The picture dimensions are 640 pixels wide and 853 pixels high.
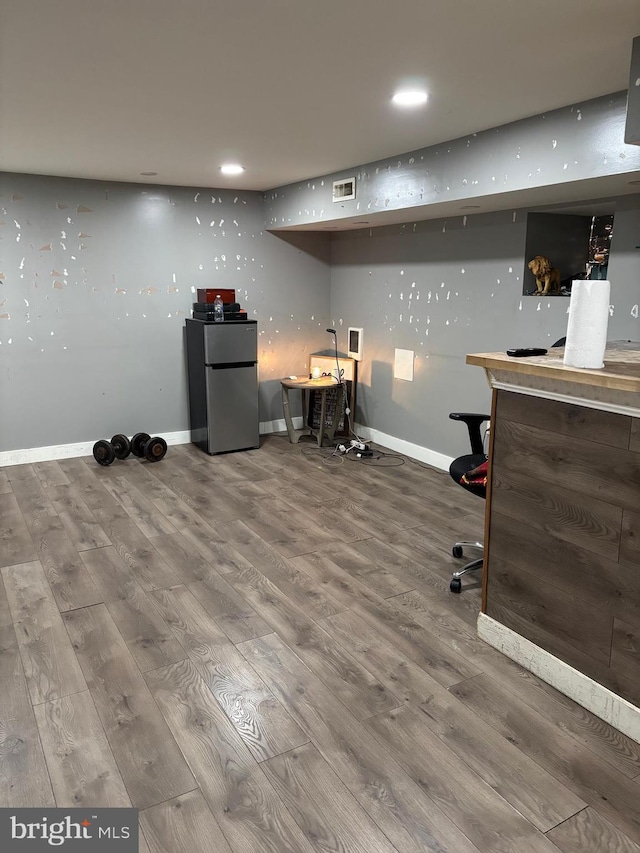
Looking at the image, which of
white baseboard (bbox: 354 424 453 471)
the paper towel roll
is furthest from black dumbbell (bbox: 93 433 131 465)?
the paper towel roll

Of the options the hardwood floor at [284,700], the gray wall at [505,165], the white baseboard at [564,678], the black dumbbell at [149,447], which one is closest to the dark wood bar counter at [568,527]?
the white baseboard at [564,678]

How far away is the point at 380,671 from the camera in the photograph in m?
2.54

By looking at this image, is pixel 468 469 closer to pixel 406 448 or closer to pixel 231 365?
pixel 406 448

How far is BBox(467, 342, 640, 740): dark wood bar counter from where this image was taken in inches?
82.9

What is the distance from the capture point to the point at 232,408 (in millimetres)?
5559

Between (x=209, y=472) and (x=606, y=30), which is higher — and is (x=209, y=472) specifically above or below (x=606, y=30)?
below

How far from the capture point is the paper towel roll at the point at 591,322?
2.16 metres

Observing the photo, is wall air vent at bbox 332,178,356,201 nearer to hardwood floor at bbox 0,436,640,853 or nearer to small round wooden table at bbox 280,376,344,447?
small round wooden table at bbox 280,376,344,447

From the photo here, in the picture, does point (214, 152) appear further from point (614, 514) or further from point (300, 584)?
point (614, 514)

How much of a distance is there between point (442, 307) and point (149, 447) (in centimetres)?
263

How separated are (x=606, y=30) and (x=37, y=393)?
15.1ft

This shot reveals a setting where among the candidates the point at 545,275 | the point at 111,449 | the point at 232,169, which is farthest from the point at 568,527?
the point at 111,449

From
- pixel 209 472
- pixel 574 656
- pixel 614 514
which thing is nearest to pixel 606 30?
pixel 614 514

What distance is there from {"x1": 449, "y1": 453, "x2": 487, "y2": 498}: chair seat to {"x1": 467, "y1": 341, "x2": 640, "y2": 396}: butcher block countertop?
73 centimetres
